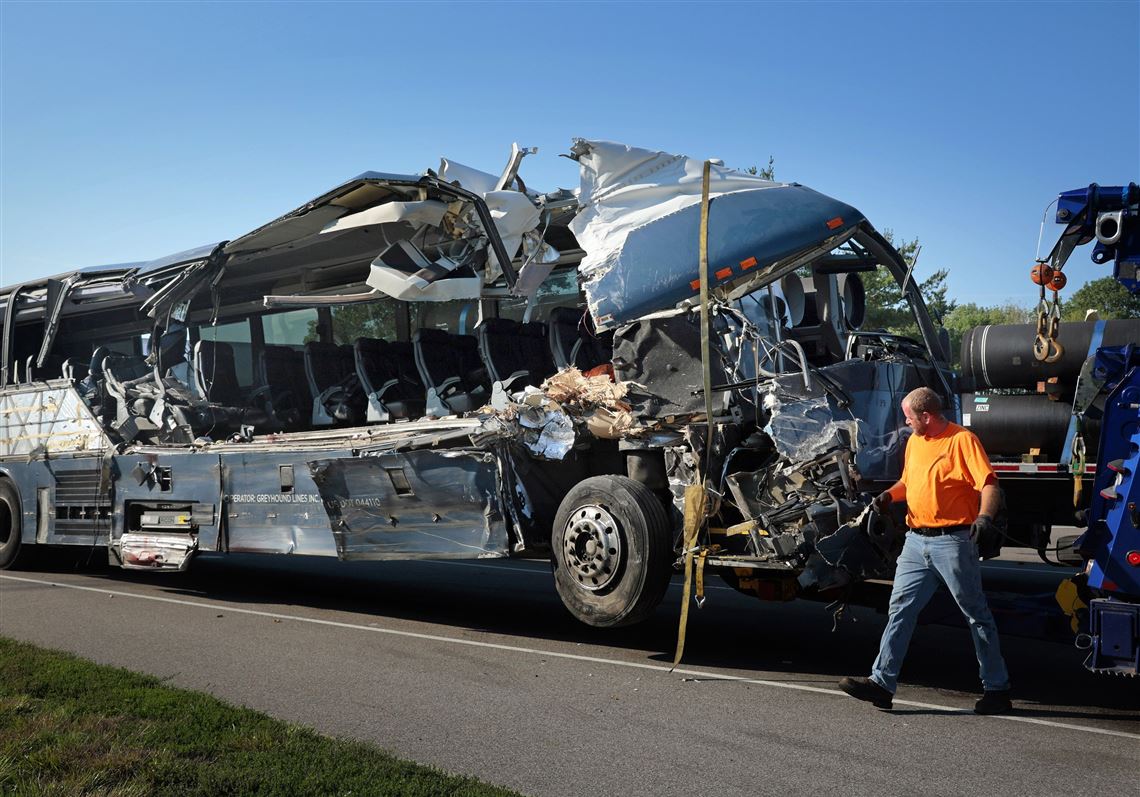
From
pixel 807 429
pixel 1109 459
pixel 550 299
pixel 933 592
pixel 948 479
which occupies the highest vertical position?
pixel 550 299

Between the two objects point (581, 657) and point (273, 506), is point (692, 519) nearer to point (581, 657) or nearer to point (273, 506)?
point (581, 657)

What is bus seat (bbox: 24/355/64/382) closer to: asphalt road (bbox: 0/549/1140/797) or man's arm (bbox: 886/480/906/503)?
asphalt road (bbox: 0/549/1140/797)

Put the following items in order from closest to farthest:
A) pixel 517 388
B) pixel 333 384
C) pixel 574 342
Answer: pixel 574 342 < pixel 517 388 < pixel 333 384

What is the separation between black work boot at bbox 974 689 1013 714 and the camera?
5969 millimetres

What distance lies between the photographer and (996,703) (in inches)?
235

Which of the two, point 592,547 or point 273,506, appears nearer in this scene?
point 592,547

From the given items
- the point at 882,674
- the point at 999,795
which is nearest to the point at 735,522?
the point at 882,674

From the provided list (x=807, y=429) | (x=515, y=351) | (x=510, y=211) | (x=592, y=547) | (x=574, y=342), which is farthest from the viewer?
(x=515, y=351)

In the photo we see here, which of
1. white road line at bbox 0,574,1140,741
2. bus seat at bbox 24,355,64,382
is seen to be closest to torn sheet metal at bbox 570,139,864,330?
white road line at bbox 0,574,1140,741

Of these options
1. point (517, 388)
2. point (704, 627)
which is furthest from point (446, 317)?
point (704, 627)

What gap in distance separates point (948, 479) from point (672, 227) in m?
2.65

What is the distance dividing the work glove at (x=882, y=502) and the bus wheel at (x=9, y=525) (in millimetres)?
10954

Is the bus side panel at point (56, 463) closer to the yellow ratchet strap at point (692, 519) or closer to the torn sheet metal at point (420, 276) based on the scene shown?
the torn sheet metal at point (420, 276)

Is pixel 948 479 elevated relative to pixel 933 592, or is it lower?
elevated
